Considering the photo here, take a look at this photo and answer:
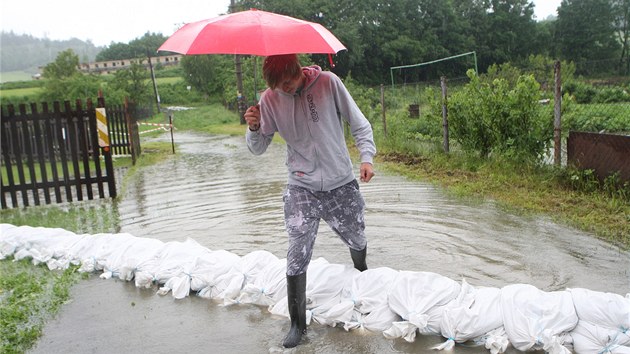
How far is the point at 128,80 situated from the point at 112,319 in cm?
4808

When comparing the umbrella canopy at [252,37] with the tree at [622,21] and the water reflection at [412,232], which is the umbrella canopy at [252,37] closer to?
the water reflection at [412,232]

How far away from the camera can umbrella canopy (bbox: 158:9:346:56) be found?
127 inches

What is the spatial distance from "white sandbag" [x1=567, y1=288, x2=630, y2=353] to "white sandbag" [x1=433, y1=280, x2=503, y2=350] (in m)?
0.44

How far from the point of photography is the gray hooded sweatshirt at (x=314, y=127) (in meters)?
3.45

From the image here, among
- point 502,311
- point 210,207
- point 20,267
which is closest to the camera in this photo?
point 502,311

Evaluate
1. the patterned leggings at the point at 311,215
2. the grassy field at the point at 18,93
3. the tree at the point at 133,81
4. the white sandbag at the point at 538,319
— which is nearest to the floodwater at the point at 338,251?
the white sandbag at the point at 538,319

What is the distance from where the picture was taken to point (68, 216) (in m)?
7.54

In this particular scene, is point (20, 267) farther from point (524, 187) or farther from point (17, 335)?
point (524, 187)

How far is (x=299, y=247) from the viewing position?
346 centimetres

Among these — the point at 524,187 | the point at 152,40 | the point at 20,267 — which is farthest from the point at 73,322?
the point at 152,40

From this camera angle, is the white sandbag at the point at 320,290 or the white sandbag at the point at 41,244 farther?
the white sandbag at the point at 41,244

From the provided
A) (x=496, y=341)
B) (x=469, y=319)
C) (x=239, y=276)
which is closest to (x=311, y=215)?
(x=239, y=276)

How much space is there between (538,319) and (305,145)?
5.80 feet

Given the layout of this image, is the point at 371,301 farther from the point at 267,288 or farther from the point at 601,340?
the point at 601,340
